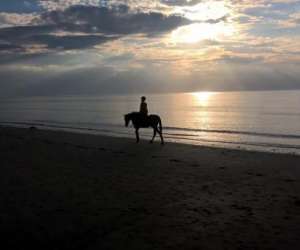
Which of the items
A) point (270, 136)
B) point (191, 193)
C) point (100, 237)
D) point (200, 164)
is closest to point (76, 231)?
point (100, 237)

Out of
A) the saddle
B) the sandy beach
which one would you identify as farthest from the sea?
the sandy beach

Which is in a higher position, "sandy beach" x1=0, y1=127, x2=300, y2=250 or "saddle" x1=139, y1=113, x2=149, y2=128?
"saddle" x1=139, y1=113, x2=149, y2=128

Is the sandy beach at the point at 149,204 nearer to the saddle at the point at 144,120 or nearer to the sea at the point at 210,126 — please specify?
the saddle at the point at 144,120

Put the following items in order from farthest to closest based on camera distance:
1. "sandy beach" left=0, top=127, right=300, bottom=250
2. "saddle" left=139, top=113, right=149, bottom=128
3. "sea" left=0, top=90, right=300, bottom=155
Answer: "sea" left=0, top=90, right=300, bottom=155 < "saddle" left=139, top=113, right=149, bottom=128 < "sandy beach" left=0, top=127, right=300, bottom=250

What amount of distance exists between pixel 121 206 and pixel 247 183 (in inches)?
180

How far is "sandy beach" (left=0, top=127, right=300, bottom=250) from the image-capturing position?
7.43 metres

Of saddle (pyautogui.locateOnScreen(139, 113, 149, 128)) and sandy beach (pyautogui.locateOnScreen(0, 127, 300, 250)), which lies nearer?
sandy beach (pyautogui.locateOnScreen(0, 127, 300, 250))

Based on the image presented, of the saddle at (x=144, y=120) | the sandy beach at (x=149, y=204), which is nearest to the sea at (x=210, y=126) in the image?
the saddle at (x=144, y=120)

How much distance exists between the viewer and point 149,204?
978 cm

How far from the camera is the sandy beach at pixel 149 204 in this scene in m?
7.43

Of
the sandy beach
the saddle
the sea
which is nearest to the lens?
the sandy beach

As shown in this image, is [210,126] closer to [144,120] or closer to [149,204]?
[144,120]

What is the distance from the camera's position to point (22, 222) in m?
8.45

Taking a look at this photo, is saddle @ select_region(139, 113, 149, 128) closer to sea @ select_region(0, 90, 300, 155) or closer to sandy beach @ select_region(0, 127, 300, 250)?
sandy beach @ select_region(0, 127, 300, 250)
